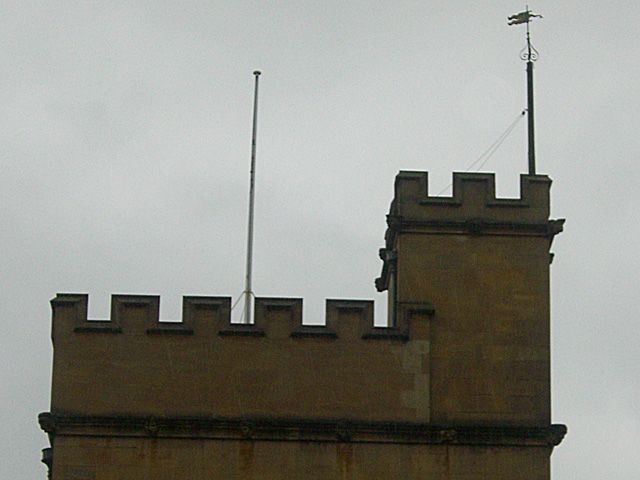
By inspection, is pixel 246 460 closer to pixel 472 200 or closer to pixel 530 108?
pixel 472 200

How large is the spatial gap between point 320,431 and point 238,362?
8.70ft

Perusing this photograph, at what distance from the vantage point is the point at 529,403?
52906 mm

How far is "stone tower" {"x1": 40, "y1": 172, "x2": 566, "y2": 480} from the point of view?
5231cm

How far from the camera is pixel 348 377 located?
53.0 metres

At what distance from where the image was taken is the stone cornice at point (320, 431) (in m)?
52.5

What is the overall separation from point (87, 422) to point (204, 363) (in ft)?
10.4

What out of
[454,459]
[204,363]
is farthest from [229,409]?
[454,459]

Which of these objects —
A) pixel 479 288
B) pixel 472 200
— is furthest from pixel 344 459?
pixel 472 200

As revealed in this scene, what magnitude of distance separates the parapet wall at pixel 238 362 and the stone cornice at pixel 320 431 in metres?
Result: 0.25

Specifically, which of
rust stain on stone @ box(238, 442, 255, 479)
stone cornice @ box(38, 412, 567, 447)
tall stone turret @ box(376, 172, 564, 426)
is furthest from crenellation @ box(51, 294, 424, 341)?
rust stain on stone @ box(238, 442, 255, 479)

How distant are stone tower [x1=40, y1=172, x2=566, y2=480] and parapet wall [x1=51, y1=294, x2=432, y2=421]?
0.03 m

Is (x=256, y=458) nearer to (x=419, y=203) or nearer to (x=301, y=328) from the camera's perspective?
(x=301, y=328)

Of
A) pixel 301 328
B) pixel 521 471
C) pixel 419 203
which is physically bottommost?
pixel 521 471

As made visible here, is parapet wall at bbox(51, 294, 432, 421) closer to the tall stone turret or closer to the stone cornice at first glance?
the stone cornice
